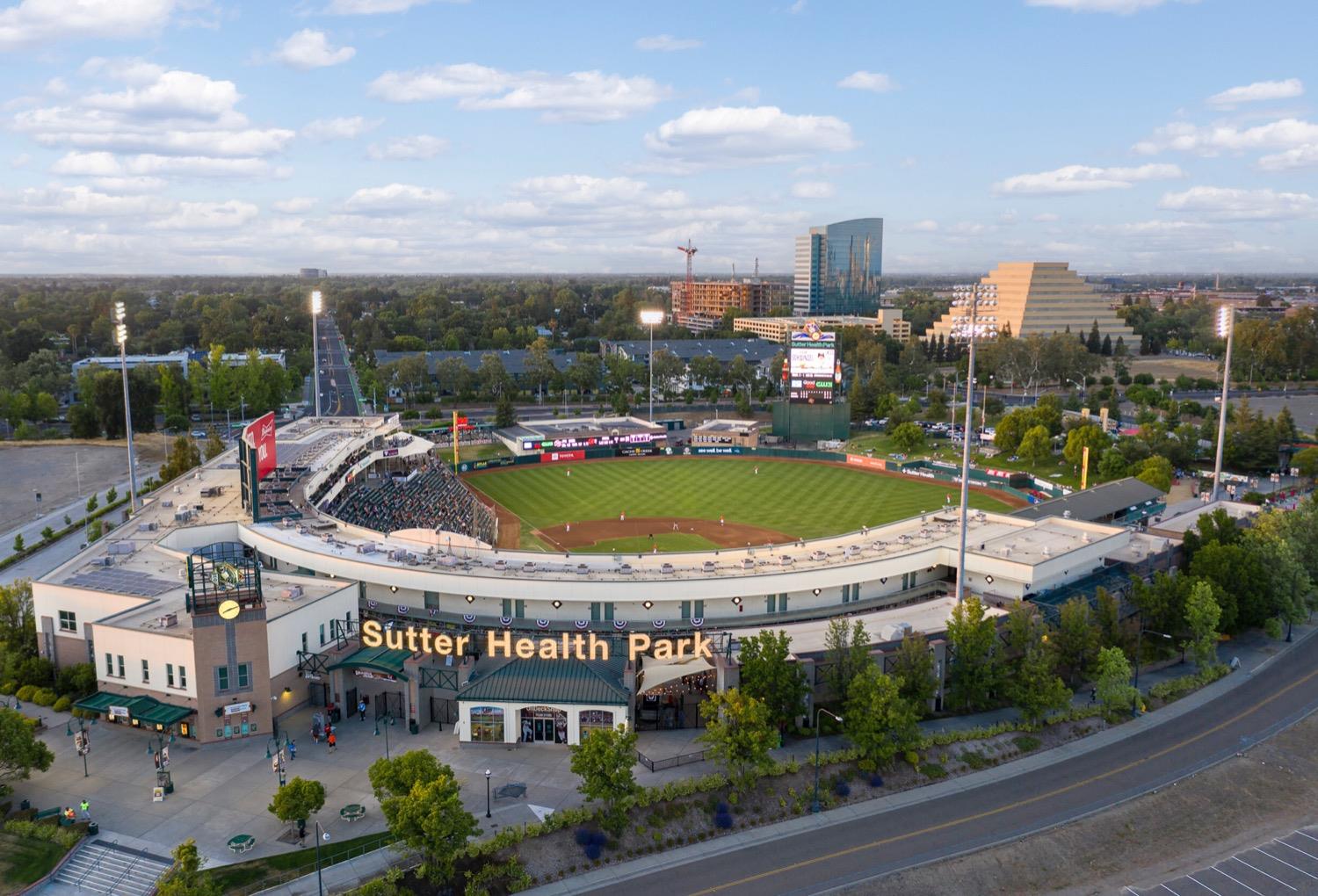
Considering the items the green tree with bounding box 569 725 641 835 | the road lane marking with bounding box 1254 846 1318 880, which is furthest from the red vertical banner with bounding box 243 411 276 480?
the road lane marking with bounding box 1254 846 1318 880

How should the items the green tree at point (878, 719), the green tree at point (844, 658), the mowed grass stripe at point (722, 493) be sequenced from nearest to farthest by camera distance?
1. the green tree at point (878, 719)
2. the green tree at point (844, 658)
3. the mowed grass stripe at point (722, 493)

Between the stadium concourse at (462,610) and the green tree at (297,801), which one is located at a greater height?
the stadium concourse at (462,610)

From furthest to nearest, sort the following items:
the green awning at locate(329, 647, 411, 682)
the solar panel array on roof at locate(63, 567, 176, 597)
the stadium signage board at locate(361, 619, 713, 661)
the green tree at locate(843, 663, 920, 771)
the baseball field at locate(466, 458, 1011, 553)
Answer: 1. the baseball field at locate(466, 458, 1011, 553)
2. the solar panel array on roof at locate(63, 567, 176, 597)
3. the stadium signage board at locate(361, 619, 713, 661)
4. the green awning at locate(329, 647, 411, 682)
5. the green tree at locate(843, 663, 920, 771)

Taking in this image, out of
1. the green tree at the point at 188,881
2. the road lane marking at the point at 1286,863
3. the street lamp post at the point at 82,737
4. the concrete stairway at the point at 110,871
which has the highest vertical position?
the green tree at the point at 188,881

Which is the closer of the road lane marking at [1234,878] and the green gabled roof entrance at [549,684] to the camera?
the road lane marking at [1234,878]

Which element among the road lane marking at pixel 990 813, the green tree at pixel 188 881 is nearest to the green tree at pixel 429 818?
the green tree at pixel 188 881

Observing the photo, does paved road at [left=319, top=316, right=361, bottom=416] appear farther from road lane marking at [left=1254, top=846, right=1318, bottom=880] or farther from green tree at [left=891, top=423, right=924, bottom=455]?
road lane marking at [left=1254, top=846, right=1318, bottom=880]

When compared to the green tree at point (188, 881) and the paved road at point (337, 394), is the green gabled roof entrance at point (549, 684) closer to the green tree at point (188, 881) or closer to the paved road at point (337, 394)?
the green tree at point (188, 881)
